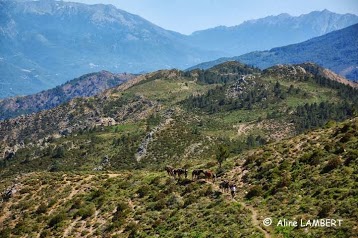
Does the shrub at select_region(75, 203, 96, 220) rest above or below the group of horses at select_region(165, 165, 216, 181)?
below

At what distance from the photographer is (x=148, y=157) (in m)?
149

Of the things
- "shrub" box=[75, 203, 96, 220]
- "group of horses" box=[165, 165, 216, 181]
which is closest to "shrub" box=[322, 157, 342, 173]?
"group of horses" box=[165, 165, 216, 181]

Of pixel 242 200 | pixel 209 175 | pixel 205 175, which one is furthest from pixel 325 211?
pixel 205 175

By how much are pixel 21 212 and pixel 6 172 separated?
11989 cm

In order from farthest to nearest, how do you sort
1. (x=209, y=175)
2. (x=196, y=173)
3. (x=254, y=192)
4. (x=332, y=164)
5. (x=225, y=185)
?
(x=196, y=173), (x=209, y=175), (x=225, y=185), (x=254, y=192), (x=332, y=164)

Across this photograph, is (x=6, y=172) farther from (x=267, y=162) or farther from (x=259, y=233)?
(x=259, y=233)

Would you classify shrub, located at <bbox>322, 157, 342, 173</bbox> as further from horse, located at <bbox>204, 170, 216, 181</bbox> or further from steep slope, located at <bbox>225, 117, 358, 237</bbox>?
horse, located at <bbox>204, 170, 216, 181</bbox>

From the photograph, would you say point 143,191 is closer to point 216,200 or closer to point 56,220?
point 56,220

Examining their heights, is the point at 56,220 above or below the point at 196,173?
below

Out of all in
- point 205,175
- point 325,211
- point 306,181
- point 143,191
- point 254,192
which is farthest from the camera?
point 143,191

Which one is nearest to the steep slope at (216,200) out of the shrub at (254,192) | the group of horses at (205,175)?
the shrub at (254,192)
